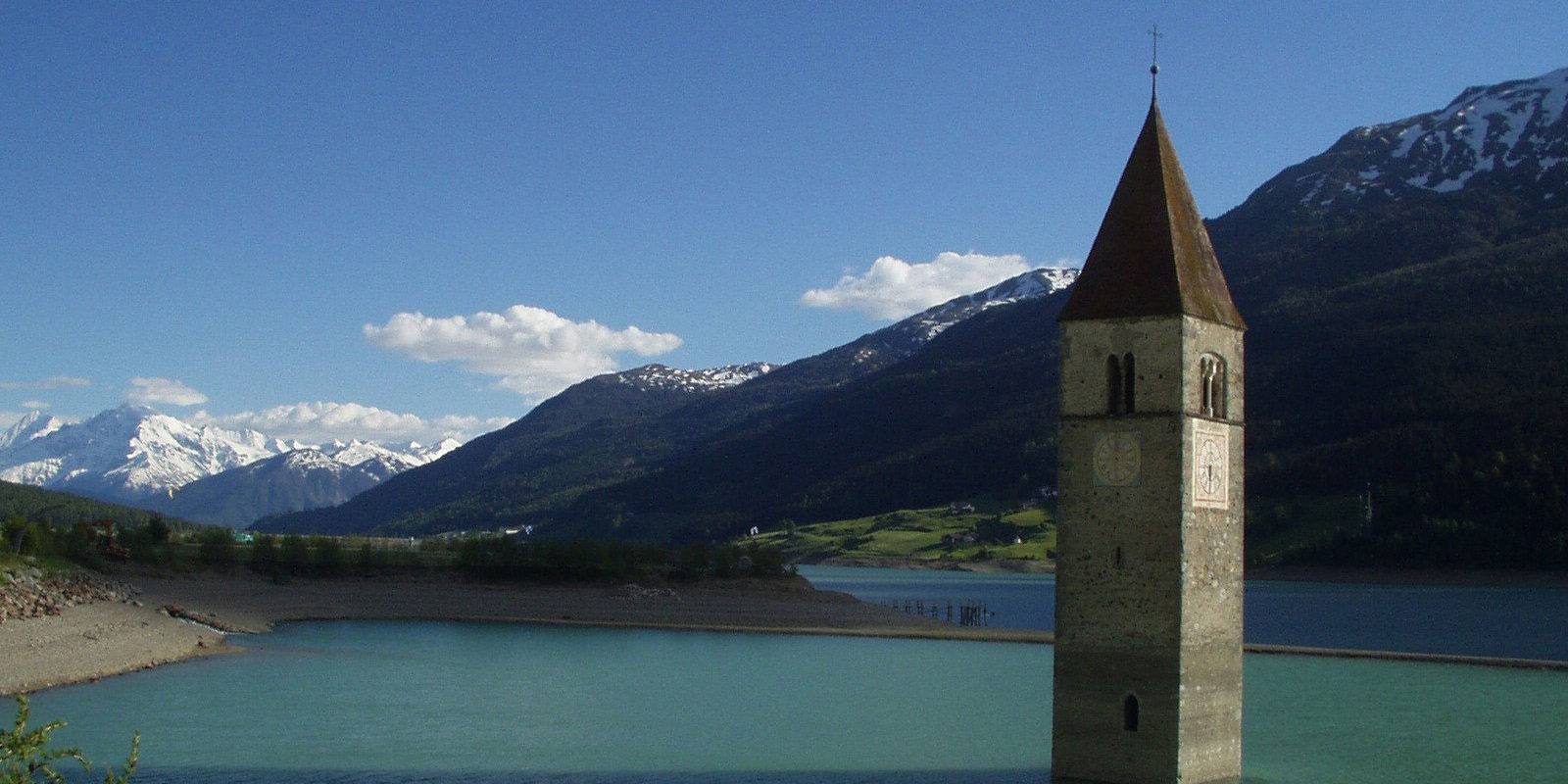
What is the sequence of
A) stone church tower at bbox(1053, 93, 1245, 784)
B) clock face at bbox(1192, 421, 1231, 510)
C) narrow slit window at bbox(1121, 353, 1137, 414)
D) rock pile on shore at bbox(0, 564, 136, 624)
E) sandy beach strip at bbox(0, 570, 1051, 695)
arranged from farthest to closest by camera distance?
sandy beach strip at bbox(0, 570, 1051, 695)
rock pile on shore at bbox(0, 564, 136, 624)
narrow slit window at bbox(1121, 353, 1137, 414)
clock face at bbox(1192, 421, 1231, 510)
stone church tower at bbox(1053, 93, 1245, 784)

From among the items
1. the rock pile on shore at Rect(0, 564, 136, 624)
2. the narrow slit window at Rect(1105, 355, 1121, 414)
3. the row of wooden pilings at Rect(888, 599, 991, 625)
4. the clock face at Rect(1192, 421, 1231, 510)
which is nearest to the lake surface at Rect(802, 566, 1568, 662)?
the row of wooden pilings at Rect(888, 599, 991, 625)

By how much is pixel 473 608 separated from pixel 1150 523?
71.7 meters

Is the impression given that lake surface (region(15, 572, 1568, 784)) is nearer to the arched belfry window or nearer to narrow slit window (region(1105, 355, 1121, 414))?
the arched belfry window

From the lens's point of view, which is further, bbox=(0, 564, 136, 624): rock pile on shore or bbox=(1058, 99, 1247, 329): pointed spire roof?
bbox=(0, 564, 136, 624): rock pile on shore

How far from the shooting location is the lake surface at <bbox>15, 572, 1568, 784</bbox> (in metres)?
39.2

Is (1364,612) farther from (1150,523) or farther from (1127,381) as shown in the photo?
(1150,523)

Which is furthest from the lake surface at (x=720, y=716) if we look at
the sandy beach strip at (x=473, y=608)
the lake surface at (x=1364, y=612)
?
the lake surface at (x=1364, y=612)

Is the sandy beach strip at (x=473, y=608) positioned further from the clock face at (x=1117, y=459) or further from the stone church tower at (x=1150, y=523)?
the clock face at (x=1117, y=459)

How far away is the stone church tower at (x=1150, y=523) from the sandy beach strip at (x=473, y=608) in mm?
47485

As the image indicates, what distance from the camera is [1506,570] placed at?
134125 millimetres

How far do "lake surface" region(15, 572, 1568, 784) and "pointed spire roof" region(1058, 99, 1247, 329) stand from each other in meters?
11.3

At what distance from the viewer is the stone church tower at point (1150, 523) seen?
31156 mm

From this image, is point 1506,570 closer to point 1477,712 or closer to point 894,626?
point 894,626

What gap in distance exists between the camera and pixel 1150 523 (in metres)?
31.4
